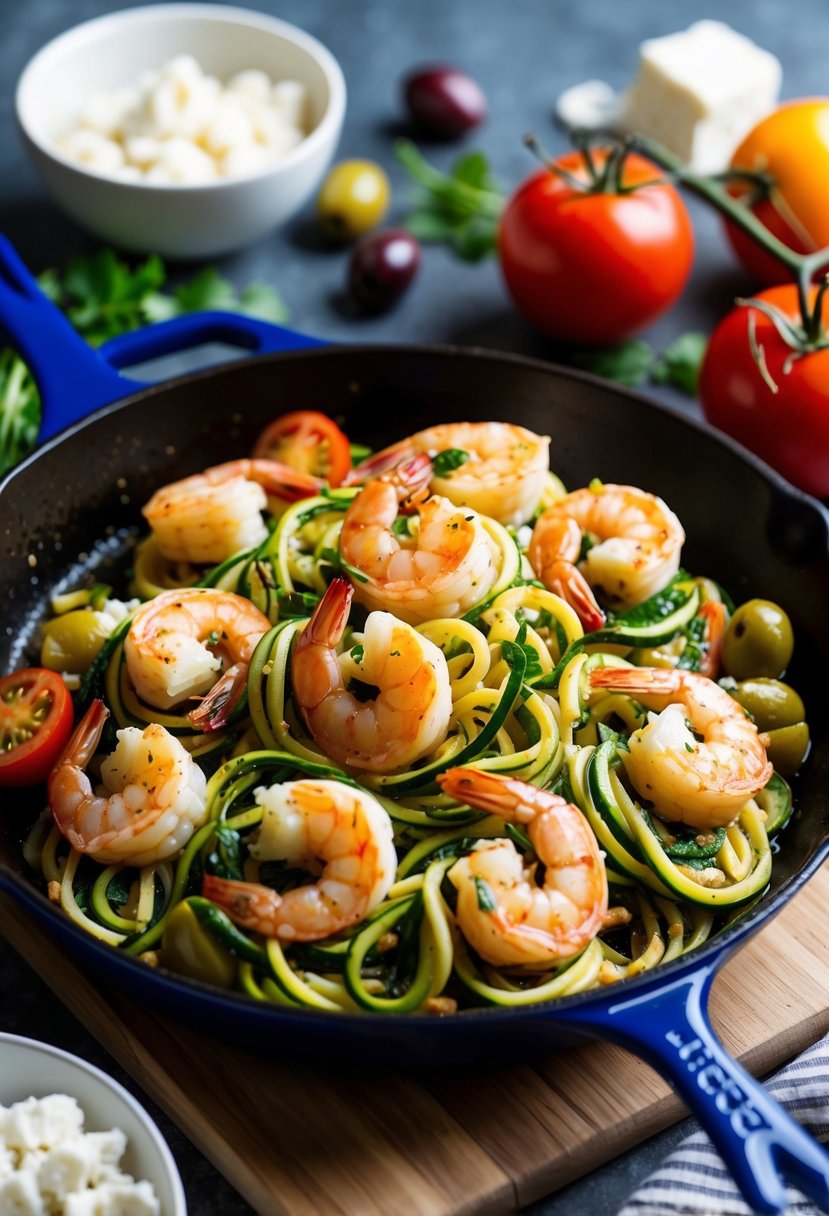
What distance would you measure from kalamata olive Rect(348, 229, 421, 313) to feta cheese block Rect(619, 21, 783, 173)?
4.64ft

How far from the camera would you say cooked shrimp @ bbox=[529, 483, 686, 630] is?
3660 millimetres

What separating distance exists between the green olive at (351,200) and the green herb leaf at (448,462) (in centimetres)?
227

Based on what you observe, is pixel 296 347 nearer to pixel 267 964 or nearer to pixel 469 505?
pixel 469 505

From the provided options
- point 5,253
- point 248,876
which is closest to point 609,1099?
point 248,876

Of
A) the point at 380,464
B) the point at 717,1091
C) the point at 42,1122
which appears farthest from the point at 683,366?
the point at 42,1122

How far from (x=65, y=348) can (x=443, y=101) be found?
2.94 metres

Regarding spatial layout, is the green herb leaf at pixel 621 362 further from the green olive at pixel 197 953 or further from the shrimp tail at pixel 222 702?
Answer: the green olive at pixel 197 953

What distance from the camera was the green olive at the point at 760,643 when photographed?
3.68m

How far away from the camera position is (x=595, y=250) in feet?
16.4

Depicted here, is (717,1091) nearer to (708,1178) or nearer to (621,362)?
(708,1178)

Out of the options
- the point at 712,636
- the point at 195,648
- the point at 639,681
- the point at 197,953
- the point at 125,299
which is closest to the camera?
the point at 197,953

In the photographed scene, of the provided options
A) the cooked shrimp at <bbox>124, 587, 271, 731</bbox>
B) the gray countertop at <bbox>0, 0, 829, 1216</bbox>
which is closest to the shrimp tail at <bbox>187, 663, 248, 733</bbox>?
the cooked shrimp at <bbox>124, 587, 271, 731</bbox>

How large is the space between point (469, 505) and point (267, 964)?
151cm

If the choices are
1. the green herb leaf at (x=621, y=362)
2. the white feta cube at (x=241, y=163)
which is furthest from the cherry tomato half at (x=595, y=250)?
the white feta cube at (x=241, y=163)
